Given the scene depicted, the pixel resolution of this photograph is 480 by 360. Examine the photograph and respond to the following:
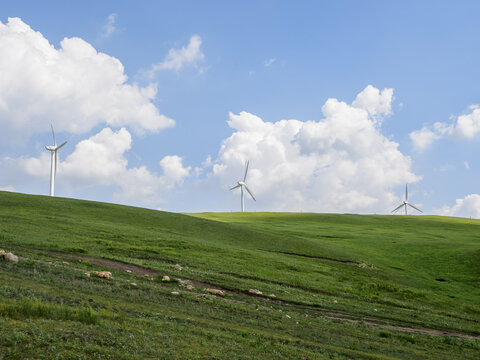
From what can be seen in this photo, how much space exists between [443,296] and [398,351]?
2543 cm

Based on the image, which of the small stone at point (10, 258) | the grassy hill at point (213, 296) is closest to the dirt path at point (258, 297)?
the grassy hill at point (213, 296)

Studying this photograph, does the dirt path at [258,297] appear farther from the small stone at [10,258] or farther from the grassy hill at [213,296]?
the small stone at [10,258]

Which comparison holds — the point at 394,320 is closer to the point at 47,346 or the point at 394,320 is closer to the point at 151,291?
the point at 151,291

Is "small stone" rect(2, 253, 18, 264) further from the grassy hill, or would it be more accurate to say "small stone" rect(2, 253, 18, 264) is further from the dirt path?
the dirt path

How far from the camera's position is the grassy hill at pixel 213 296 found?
38.0 ft

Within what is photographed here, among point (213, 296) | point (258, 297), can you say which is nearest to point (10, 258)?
point (213, 296)

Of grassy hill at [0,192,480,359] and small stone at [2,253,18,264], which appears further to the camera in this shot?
small stone at [2,253,18,264]

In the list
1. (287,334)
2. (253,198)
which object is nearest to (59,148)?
(253,198)

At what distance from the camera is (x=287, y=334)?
16453 millimetres

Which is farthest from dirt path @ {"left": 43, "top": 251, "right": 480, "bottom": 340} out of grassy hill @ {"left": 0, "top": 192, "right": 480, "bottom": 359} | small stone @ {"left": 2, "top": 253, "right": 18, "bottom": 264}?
small stone @ {"left": 2, "top": 253, "right": 18, "bottom": 264}

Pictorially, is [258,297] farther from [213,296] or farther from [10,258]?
[10,258]

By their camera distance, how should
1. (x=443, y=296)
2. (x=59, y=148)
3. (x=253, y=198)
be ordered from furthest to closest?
(x=253, y=198), (x=59, y=148), (x=443, y=296)

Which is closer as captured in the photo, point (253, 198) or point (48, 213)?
point (48, 213)

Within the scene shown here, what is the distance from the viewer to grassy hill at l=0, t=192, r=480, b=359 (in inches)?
456
